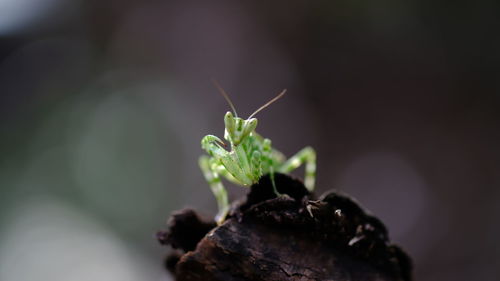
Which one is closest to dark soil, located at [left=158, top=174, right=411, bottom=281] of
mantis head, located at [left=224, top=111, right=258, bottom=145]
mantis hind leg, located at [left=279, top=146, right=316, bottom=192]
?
mantis head, located at [left=224, top=111, right=258, bottom=145]

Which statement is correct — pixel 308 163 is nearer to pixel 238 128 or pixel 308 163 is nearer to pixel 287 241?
pixel 238 128

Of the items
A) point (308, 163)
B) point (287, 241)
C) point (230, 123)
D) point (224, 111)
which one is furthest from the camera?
point (224, 111)

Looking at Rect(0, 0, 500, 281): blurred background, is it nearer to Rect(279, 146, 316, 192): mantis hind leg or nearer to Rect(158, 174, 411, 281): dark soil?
Rect(279, 146, 316, 192): mantis hind leg

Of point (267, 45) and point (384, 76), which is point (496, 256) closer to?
point (384, 76)

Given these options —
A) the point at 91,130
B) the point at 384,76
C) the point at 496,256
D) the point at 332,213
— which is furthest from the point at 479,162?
the point at 91,130

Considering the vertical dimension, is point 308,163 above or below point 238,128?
above

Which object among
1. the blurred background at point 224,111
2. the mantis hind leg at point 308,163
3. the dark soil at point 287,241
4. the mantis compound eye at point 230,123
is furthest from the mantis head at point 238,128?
the blurred background at point 224,111

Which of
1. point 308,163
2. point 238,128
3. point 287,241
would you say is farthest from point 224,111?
point 287,241

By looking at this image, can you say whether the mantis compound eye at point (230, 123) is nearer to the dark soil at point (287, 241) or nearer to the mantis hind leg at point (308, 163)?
the dark soil at point (287, 241)

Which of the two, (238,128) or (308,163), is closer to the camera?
(238,128)
